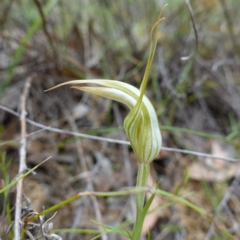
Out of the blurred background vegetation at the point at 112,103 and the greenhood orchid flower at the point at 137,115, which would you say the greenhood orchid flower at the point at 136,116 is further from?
the blurred background vegetation at the point at 112,103

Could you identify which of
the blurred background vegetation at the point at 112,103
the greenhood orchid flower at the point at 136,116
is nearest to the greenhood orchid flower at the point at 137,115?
the greenhood orchid flower at the point at 136,116

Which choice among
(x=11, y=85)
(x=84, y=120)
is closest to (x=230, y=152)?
(x=84, y=120)

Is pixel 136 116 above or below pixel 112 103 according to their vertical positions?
above

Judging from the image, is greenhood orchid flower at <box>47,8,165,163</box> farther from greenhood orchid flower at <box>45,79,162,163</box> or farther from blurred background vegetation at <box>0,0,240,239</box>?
blurred background vegetation at <box>0,0,240,239</box>

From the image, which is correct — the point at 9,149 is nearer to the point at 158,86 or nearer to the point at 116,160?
the point at 116,160

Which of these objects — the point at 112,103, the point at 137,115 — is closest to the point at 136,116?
the point at 137,115

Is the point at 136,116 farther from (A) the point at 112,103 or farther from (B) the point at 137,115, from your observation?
(A) the point at 112,103

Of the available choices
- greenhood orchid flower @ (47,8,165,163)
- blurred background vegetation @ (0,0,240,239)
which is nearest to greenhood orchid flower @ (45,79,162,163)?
greenhood orchid flower @ (47,8,165,163)
